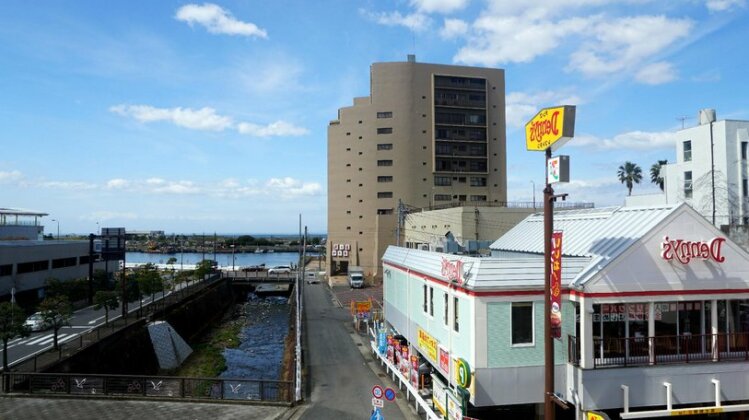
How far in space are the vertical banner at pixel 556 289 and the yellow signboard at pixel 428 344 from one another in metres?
7.19

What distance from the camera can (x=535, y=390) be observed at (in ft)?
50.6

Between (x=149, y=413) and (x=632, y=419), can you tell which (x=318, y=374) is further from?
(x=632, y=419)

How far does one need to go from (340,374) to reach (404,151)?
61.5m

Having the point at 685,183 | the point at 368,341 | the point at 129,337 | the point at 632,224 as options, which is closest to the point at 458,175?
the point at 685,183

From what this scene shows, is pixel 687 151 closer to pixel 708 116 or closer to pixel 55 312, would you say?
pixel 708 116

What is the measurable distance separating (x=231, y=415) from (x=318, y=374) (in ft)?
23.7

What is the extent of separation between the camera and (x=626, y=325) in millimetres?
15531

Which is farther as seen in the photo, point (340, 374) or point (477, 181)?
point (477, 181)

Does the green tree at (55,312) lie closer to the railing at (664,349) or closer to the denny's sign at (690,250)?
the railing at (664,349)

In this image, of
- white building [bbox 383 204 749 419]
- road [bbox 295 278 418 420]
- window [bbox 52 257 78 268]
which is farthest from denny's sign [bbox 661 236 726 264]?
window [bbox 52 257 78 268]

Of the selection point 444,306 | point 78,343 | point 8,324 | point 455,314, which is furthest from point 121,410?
point 78,343

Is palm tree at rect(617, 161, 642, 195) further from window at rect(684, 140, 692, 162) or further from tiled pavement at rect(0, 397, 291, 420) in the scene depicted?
tiled pavement at rect(0, 397, 291, 420)

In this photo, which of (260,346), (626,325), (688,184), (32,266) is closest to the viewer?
(626,325)

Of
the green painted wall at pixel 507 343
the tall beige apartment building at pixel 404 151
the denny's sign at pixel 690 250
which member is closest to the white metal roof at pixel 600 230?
the denny's sign at pixel 690 250
